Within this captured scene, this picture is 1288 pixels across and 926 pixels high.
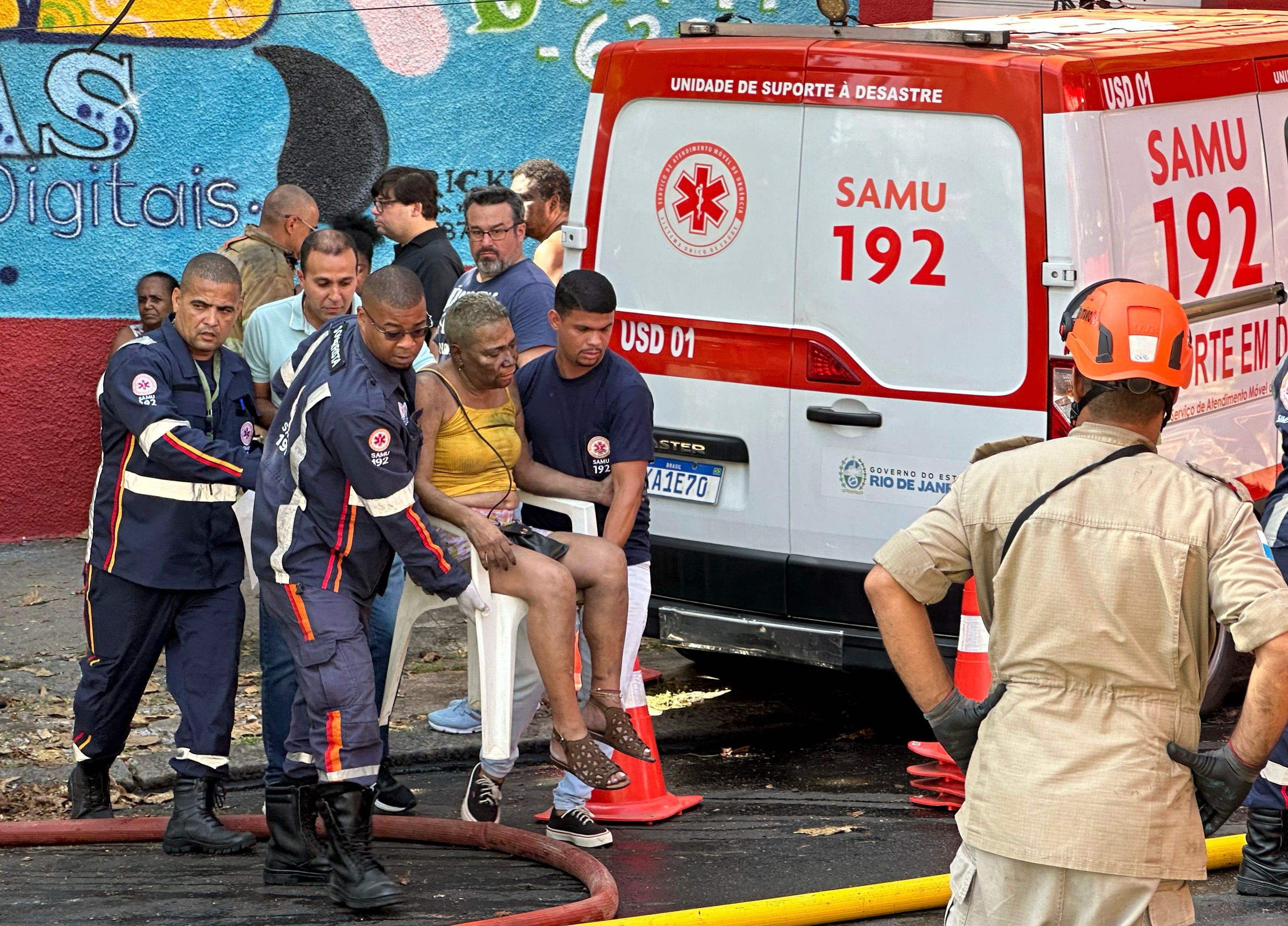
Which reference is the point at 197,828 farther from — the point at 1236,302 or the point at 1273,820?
the point at 1236,302

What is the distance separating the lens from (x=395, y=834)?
17.8 ft

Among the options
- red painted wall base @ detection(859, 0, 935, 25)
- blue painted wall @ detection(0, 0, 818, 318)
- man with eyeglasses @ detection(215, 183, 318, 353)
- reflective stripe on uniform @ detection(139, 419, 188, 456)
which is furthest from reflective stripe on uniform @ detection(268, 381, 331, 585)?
red painted wall base @ detection(859, 0, 935, 25)

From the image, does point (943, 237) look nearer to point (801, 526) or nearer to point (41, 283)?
point (801, 526)

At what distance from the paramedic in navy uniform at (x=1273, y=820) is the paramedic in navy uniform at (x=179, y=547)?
298 cm

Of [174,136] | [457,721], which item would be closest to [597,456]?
[457,721]

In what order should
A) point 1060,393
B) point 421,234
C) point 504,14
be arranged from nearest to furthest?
point 1060,393 < point 421,234 < point 504,14

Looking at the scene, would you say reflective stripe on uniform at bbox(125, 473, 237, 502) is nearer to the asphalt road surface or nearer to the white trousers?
the white trousers

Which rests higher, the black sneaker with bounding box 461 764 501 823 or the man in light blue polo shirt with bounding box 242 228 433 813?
the man in light blue polo shirt with bounding box 242 228 433 813

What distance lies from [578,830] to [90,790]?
156 cm

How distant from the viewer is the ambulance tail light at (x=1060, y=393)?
5.70 m

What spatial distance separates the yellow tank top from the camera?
5.54 metres

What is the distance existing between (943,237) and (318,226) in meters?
4.62

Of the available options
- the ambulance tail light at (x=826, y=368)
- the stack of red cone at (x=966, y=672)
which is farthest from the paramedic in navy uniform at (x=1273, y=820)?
the ambulance tail light at (x=826, y=368)

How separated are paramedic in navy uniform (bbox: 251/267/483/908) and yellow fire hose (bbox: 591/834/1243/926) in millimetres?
817
